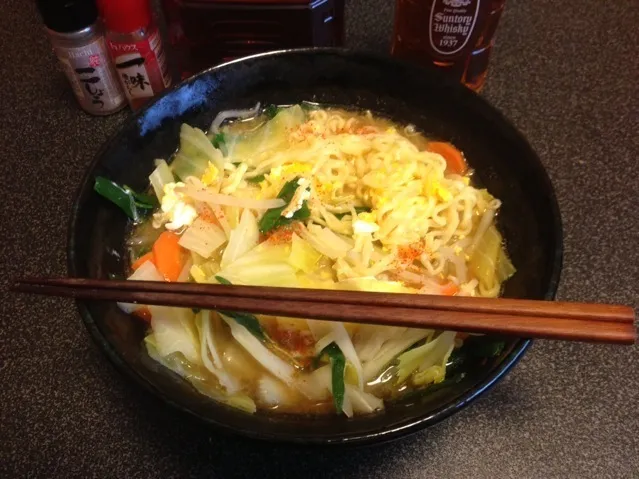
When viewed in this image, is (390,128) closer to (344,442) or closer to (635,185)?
(635,185)

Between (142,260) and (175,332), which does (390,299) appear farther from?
(142,260)

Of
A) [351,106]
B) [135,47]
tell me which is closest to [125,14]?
[135,47]

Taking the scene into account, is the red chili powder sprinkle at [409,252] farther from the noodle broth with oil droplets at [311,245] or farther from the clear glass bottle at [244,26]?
the clear glass bottle at [244,26]

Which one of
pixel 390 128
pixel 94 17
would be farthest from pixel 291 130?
pixel 94 17

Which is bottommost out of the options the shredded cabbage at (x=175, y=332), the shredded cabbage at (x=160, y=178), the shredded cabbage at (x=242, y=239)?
the shredded cabbage at (x=175, y=332)

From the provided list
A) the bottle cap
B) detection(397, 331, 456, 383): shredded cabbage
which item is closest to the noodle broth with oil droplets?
detection(397, 331, 456, 383): shredded cabbage

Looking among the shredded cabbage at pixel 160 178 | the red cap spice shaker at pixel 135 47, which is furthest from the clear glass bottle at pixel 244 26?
the shredded cabbage at pixel 160 178

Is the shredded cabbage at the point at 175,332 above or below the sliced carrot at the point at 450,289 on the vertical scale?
above
